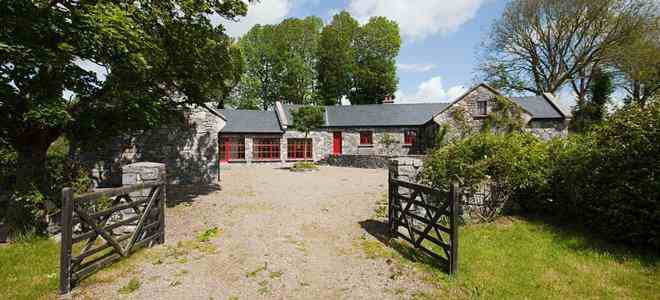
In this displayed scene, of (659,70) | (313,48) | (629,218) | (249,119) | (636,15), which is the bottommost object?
(629,218)

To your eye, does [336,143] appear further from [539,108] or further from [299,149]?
[539,108]

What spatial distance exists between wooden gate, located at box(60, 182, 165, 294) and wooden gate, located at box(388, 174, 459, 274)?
469 cm

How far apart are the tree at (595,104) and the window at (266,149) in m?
23.2

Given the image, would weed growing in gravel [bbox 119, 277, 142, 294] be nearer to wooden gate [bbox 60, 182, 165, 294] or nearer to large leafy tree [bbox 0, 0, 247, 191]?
wooden gate [bbox 60, 182, 165, 294]

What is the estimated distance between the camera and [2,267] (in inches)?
185

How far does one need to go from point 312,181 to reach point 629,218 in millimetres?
10493

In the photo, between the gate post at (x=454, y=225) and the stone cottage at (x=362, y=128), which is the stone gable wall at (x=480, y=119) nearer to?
the stone cottage at (x=362, y=128)

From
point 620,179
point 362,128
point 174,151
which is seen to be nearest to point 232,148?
point 174,151

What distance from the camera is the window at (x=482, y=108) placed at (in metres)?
19.8

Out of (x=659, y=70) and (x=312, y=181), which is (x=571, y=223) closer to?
(x=312, y=181)

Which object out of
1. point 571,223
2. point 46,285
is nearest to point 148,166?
point 46,285

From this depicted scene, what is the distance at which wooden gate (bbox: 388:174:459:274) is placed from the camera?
14.3 ft

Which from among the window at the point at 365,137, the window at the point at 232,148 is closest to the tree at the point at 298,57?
the window at the point at 365,137

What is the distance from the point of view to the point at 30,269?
15.3 feet
